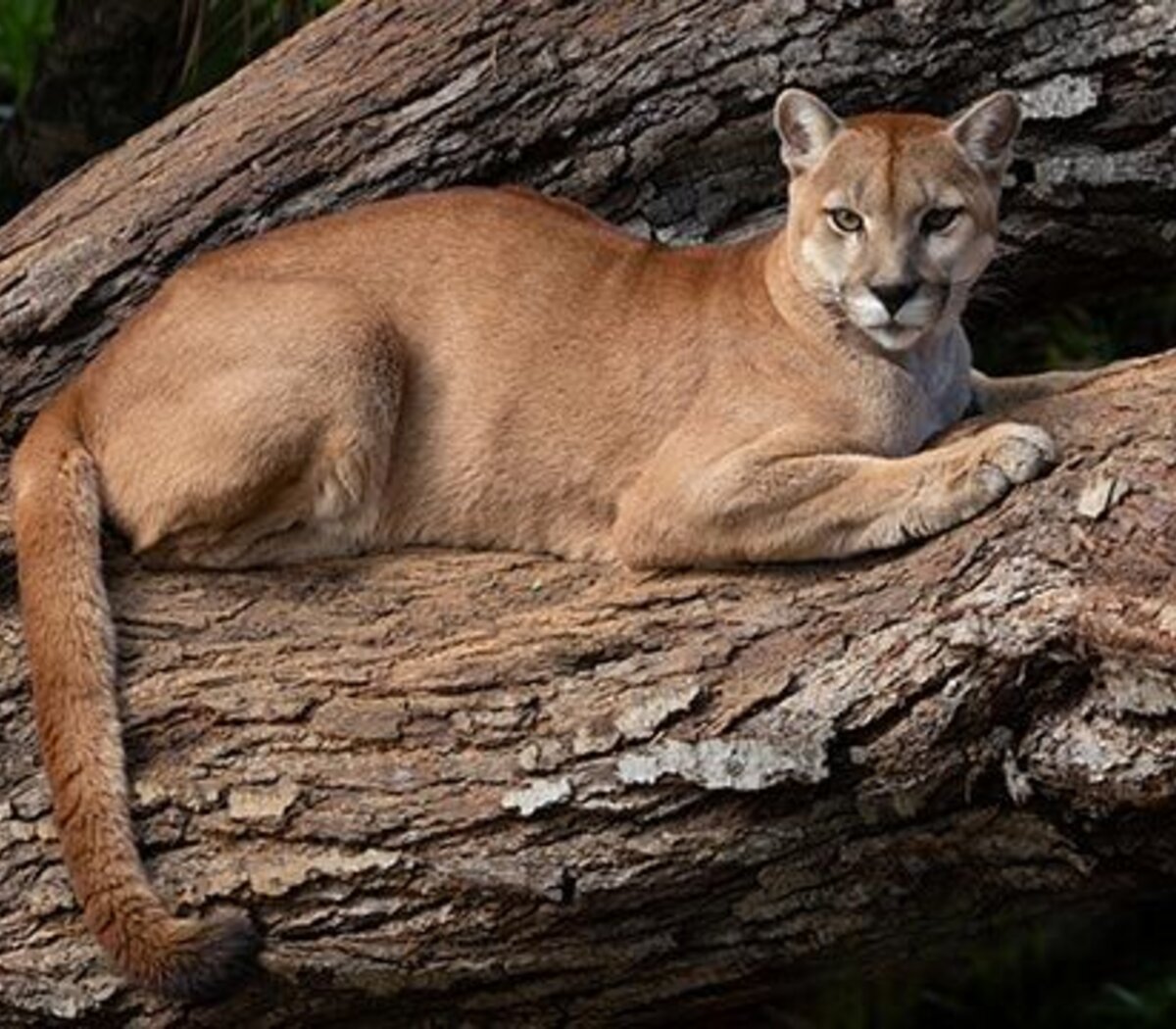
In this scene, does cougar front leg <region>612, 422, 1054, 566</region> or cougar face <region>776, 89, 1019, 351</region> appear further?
cougar face <region>776, 89, 1019, 351</region>

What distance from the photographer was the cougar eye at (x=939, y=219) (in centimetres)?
490

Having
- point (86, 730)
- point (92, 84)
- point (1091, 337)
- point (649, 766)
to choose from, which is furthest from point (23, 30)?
point (649, 766)

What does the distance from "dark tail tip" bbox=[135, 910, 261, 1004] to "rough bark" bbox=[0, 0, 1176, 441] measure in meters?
1.71

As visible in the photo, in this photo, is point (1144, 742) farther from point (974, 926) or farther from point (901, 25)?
point (901, 25)

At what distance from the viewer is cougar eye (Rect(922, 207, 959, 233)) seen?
490 cm

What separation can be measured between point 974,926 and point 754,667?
62 cm

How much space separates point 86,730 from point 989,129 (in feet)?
6.15

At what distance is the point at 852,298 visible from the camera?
4.93 metres

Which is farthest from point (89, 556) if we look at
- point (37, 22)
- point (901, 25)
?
point (37, 22)

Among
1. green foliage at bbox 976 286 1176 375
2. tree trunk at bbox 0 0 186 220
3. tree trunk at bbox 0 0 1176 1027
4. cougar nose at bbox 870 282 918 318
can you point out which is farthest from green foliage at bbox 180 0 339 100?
cougar nose at bbox 870 282 918 318

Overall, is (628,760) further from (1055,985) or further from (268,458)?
(1055,985)

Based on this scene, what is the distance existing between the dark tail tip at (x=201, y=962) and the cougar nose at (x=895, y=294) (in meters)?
1.50

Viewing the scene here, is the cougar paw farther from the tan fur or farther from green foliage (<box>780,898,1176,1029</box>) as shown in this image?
green foliage (<box>780,898,1176,1029</box>)

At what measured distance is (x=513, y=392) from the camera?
17.1 feet
